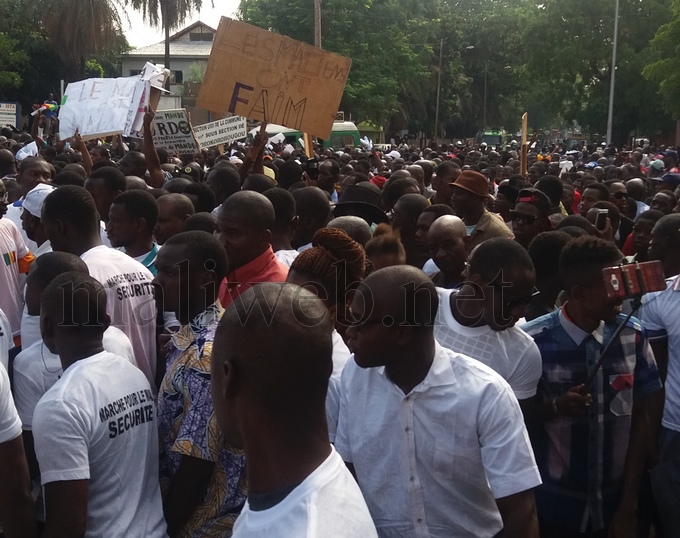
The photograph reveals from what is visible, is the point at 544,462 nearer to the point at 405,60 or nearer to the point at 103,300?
the point at 103,300

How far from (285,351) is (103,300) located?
1.36 meters

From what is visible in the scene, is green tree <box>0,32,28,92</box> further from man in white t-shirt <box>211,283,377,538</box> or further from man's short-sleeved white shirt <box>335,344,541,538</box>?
man in white t-shirt <box>211,283,377,538</box>

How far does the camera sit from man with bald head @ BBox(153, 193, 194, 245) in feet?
16.9

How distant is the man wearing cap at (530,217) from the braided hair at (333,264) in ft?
8.56

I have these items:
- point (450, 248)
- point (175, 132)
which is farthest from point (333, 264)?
point (175, 132)

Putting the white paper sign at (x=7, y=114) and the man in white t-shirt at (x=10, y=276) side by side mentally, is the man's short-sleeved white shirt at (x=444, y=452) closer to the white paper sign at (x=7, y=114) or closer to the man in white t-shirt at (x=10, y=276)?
the man in white t-shirt at (x=10, y=276)

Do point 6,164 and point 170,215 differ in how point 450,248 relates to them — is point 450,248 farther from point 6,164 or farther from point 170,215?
point 6,164

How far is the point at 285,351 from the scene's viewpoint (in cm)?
173

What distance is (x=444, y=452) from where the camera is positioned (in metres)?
2.44

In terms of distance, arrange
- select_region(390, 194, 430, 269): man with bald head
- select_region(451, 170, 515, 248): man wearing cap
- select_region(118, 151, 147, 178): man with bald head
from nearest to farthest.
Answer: select_region(390, 194, 430, 269): man with bald head
select_region(451, 170, 515, 248): man wearing cap
select_region(118, 151, 147, 178): man with bald head

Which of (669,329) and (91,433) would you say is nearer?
(91,433)

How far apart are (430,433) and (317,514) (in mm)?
944

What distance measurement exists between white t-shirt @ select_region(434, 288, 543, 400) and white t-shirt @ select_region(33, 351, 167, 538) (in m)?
1.19

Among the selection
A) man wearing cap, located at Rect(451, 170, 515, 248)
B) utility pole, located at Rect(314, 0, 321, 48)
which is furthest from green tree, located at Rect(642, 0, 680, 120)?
man wearing cap, located at Rect(451, 170, 515, 248)
